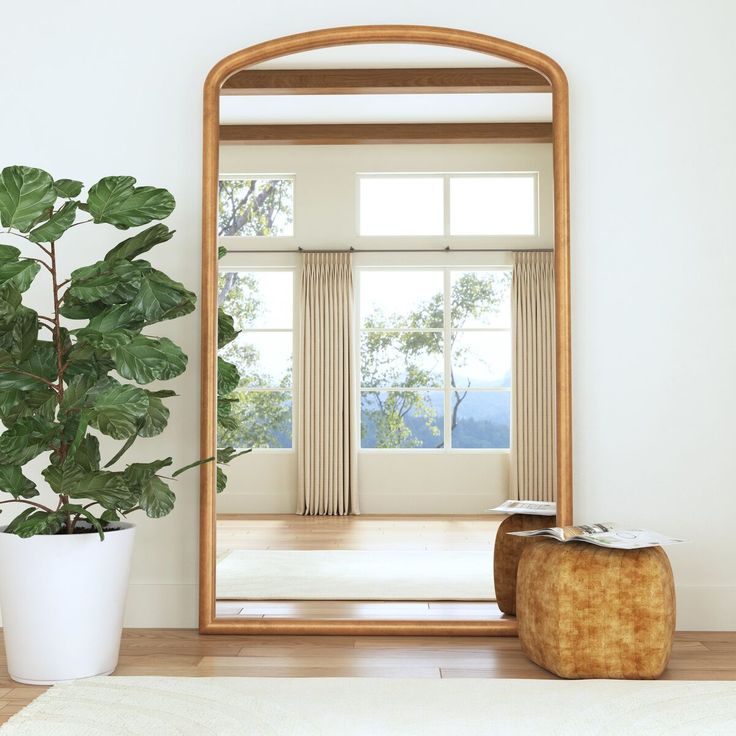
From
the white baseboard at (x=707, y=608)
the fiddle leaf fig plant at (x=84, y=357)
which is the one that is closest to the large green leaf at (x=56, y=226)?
the fiddle leaf fig plant at (x=84, y=357)

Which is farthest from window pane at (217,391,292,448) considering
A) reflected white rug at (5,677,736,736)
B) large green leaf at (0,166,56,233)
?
large green leaf at (0,166,56,233)

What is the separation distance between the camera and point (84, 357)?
2.41 meters

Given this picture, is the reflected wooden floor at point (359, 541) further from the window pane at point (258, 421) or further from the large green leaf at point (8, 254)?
the large green leaf at point (8, 254)

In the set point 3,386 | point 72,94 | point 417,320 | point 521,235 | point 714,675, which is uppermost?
point 72,94

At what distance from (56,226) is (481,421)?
1495mm

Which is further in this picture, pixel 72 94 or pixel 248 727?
pixel 72 94

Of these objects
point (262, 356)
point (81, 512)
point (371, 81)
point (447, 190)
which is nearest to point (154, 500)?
point (81, 512)

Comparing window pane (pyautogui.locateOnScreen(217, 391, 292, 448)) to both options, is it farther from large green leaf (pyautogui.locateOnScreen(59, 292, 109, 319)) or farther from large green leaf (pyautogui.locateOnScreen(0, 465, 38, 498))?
large green leaf (pyautogui.locateOnScreen(0, 465, 38, 498))

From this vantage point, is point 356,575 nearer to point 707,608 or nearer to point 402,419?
point 402,419

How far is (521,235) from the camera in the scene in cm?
292

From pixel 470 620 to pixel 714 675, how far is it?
80cm

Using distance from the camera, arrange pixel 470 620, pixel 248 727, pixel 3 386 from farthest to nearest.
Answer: pixel 470 620 → pixel 3 386 → pixel 248 727

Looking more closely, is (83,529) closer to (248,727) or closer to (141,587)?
(141,587)

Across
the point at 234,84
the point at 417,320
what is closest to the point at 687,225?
the point at 417,320
